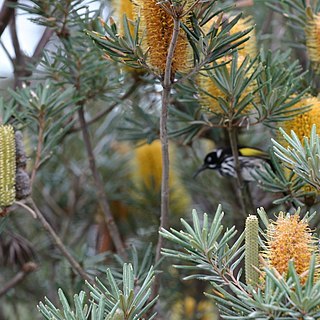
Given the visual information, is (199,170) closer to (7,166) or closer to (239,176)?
(239,176)

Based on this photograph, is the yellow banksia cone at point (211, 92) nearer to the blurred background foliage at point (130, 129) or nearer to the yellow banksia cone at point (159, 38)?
the blurred background foliage at point (130, 129)

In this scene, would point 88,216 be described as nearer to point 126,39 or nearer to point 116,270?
point 116,270

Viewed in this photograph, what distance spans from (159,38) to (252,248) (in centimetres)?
25

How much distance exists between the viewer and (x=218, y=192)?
1.29 m

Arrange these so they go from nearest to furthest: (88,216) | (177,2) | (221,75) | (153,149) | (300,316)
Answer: (300,316)
(177,2)
(221,75)
(153,149)
(88,216)

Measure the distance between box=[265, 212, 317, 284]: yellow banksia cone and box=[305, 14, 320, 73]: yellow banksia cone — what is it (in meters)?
0.42

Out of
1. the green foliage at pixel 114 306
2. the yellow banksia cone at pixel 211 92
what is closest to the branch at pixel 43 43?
the yellow banksia cone at pixel 211 92

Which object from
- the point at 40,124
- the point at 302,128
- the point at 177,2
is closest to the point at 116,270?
the point at 40,124

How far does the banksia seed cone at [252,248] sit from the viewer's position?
0.51 metres

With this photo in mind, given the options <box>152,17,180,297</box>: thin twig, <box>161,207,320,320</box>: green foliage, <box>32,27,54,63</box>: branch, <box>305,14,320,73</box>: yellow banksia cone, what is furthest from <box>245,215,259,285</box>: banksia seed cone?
<box>32,27,54,63</box>: branch

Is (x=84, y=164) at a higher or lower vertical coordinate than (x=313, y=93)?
lower

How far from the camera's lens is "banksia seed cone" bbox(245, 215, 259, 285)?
51 centimetres

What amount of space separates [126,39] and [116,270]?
394 mm

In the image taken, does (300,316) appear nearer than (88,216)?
Yes
